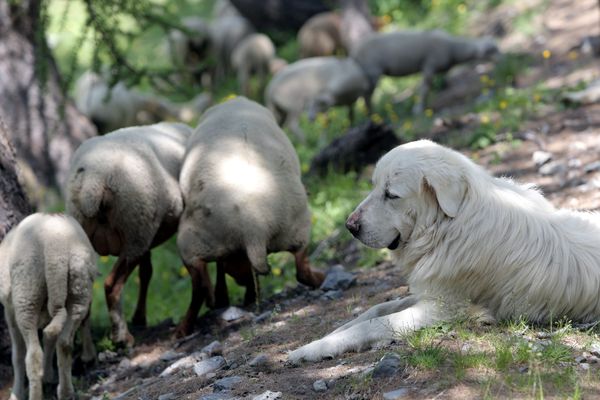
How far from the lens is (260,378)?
4.59 m

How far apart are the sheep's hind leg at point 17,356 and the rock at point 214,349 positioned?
1180 millimetres

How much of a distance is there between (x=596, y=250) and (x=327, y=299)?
2.10m

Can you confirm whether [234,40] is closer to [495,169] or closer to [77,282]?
[495,169]

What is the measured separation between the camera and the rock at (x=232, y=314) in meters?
6.41

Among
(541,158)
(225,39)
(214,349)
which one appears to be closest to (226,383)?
(214,349)

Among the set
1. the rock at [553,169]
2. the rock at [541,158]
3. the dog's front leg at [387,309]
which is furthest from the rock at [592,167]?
the dog's front leg at [387,309]

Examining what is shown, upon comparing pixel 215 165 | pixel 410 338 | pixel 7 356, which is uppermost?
pixel 215 165

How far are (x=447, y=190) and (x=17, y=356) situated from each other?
3.01 metres

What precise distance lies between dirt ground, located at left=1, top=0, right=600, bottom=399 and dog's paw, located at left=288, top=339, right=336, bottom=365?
0.07m

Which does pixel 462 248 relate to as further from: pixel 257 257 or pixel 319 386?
pixel 257 257

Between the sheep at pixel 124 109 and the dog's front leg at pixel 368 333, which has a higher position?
the sheep at pixel 124 109

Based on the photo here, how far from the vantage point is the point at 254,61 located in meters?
16.1

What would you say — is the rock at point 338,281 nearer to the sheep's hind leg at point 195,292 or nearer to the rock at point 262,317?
the rock at point 262,317

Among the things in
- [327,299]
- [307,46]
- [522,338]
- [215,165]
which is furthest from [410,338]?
[307,46]
